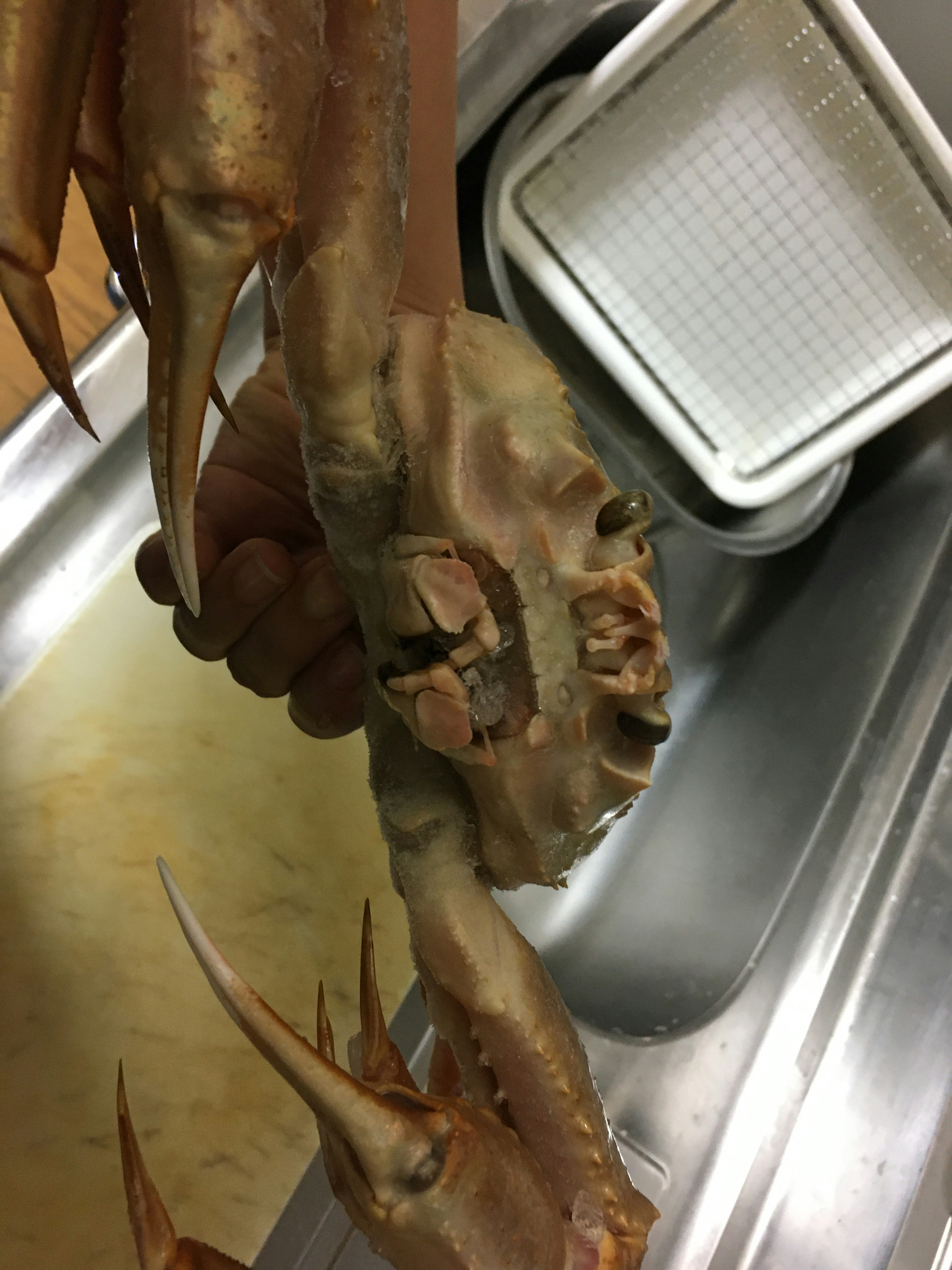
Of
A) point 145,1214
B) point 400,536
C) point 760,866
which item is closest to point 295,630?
point 400,536

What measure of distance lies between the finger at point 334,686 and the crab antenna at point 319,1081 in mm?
332

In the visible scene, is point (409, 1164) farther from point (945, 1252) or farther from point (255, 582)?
point (945, 1252)

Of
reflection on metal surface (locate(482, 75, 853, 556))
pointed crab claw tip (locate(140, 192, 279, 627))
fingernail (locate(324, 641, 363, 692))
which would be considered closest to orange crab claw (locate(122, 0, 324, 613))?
pointed crab claw tip (locate(140, 192, 279, 627))

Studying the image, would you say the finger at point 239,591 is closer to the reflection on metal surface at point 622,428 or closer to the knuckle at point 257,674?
the knuckle at point 257,674

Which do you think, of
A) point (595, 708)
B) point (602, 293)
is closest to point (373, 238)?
point (595, 708)

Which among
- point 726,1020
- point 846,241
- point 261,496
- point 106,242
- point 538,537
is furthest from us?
point 846,241

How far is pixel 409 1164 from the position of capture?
41 centimetres

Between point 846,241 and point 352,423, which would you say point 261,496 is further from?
point 846,241

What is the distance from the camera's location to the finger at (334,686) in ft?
2.41

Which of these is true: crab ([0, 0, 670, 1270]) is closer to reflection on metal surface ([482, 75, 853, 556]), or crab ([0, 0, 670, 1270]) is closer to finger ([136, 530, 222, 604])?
finger ([136, 530, 222, 604])

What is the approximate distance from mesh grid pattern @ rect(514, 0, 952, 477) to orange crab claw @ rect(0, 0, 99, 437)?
36.1 inches

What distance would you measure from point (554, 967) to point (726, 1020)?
0.78 ft

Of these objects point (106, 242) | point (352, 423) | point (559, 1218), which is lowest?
point (559, 1218)

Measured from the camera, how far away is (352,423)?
42cm
